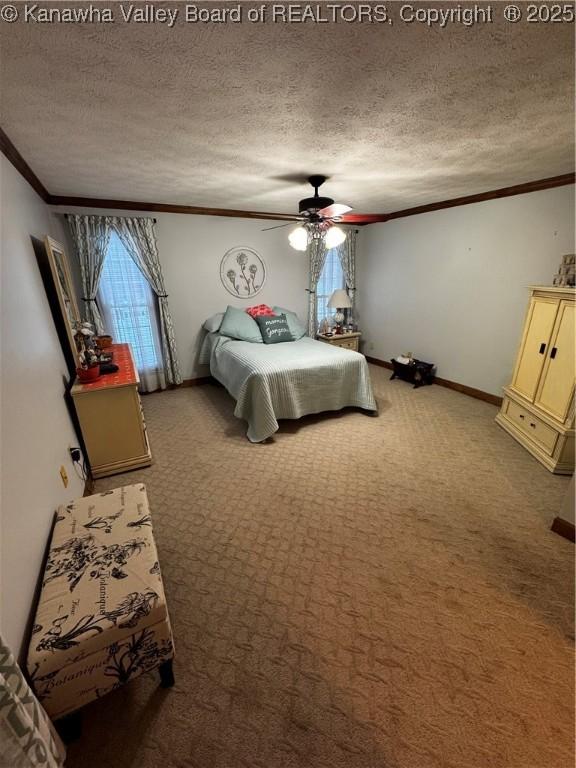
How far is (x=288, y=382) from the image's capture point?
3.11 m

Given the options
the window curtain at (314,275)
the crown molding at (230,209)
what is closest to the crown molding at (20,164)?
the crown molding at (230,209)

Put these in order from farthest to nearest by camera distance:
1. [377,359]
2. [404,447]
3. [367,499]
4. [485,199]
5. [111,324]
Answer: [377,359] → [111,324] → [485,199] → [404,447] → [367,499]

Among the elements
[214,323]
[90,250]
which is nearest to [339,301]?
[214,323]

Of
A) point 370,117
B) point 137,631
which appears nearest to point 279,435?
point 137,631

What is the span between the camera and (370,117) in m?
1.66

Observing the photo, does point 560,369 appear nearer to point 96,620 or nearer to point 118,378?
point 96,620

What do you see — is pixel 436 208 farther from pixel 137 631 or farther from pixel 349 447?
pixel 137 631

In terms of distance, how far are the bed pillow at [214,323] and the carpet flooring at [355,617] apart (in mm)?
2025

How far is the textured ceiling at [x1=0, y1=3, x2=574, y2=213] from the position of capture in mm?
1081

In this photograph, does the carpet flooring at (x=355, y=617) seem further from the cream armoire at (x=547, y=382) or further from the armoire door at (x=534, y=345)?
the armoire door at (x=534, y=345)

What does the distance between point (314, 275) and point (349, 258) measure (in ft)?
2.54

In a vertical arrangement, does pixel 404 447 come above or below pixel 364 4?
below

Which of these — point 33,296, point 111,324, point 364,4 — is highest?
point 364,4

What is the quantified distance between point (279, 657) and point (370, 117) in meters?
2.68
